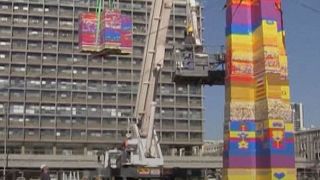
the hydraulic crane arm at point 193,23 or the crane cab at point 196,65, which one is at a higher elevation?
the hydraulic crane arm at point 193,23

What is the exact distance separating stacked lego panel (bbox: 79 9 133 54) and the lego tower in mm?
6894

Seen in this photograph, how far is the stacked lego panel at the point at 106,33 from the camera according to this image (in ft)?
131

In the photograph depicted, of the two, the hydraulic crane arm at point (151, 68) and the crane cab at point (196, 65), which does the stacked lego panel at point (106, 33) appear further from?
the crane cab at point (196, 65)

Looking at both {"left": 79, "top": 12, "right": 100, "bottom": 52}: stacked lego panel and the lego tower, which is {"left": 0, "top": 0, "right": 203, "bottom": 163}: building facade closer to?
{"left": 79, "top": 12, "right": 100, "bottom": 52}: stacked lego panel

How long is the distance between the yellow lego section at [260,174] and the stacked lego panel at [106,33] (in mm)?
10639

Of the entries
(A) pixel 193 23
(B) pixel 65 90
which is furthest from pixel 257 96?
(B) pixel 65 90

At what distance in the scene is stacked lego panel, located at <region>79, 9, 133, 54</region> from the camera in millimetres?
39844

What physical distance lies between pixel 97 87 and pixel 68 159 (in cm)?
1978

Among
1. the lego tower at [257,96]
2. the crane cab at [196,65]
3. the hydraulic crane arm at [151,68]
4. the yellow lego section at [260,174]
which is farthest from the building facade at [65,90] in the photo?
the yellow lego section at [260,174]

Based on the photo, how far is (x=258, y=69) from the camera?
37438 mm

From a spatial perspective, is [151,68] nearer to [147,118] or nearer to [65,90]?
[147,118]

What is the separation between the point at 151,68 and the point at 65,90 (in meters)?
97.9

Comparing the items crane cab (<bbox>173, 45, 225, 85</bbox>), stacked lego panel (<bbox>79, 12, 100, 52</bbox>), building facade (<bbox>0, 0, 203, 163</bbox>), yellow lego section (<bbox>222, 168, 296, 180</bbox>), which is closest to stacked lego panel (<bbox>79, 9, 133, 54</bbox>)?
stacked lego panel (<bbox>79, 12, 100, 52</bbox>)

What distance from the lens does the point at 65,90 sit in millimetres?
134750
